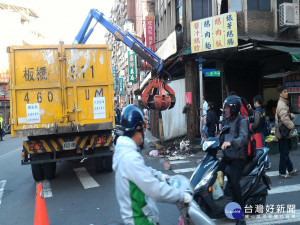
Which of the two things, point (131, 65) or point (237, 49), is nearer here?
point (237, 49)

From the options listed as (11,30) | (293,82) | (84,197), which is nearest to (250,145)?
(84,197)

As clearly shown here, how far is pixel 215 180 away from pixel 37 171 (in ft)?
17.6

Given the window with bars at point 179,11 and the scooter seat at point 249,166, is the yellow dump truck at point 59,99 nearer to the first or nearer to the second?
the scooter seat at point 249,166

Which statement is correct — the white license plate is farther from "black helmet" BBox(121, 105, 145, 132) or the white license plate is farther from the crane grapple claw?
"black helmet" BBox(121, 105, 145, 132)

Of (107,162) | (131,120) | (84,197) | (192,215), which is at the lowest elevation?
(84,197)

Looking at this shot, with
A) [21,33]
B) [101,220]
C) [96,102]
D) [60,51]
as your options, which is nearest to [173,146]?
[96,102]

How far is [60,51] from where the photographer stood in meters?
7.19

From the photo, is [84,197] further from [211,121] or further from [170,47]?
[170,47]

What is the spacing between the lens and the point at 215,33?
11.5 m

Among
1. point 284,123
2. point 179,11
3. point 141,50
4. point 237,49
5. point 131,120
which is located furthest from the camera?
point 179,11

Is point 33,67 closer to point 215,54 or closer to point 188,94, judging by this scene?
point 188,94

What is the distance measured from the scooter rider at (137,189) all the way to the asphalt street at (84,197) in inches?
99.1

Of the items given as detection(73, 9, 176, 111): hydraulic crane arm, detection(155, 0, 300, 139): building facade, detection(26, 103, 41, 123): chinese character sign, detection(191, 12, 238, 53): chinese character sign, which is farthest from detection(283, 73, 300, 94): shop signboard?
detection(26, 103, 41, 123): chinese character sign

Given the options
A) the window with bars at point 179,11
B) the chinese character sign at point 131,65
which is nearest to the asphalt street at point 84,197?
the window with bars at point 179,11
